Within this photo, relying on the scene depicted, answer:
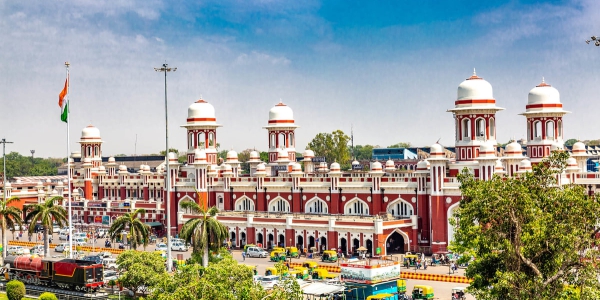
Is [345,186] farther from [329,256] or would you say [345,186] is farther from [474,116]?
[474,116]

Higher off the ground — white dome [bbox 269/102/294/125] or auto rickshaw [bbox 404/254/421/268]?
white dome [bbox 269/102/294/125]

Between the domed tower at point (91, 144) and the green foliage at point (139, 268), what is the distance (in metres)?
53.7

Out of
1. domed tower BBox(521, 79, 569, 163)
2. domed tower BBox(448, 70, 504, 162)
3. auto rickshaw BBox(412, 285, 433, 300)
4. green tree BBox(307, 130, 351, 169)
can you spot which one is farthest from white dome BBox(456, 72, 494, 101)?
green tree BBox(307, 130, 351, 169)

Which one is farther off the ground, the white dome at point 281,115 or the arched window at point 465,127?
the white dome at point 281,115

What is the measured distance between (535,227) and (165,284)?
1472 cm

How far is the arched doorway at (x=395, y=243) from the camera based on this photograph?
63.0 metres

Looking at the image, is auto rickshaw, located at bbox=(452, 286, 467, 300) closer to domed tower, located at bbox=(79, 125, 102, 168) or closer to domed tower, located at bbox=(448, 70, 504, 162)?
domed tower, located at bbox=(448, 70, 504, 162)

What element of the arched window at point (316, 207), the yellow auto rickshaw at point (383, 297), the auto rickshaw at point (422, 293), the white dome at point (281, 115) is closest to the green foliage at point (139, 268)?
the yellow auto rickshaw at point (383, 297)

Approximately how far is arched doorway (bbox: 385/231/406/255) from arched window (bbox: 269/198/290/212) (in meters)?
12.1

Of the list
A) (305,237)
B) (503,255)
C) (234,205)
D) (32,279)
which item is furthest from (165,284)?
(234,205)

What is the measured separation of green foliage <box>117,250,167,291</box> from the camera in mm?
42688

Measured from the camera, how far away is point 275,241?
220 feet

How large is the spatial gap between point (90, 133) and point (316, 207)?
37.9m

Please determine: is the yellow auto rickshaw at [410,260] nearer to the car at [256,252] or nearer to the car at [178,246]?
the car at [256,252]
